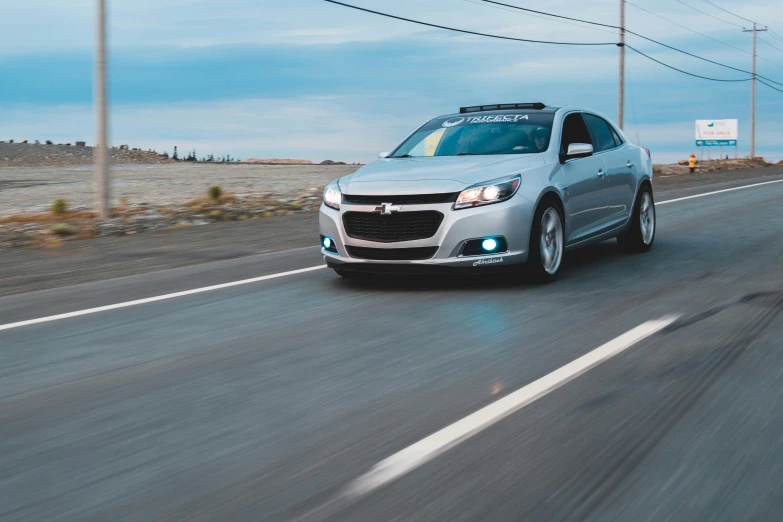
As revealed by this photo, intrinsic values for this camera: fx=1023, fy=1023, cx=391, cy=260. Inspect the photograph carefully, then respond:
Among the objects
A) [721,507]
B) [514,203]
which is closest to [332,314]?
[514,203]

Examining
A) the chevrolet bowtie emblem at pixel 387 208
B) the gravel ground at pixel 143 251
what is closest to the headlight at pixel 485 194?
the chevrolet bowtie emblem at pixel 387 208

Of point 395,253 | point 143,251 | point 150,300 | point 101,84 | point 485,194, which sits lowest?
point 150,300

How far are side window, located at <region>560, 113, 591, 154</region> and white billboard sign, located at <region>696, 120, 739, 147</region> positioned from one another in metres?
77.3

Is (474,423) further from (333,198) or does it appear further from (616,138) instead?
(616,138)

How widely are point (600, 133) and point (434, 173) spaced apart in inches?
116

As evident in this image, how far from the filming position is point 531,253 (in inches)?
344

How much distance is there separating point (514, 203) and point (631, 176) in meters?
3.15

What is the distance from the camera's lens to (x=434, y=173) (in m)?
8.84

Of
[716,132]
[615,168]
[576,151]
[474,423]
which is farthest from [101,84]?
[716,132]

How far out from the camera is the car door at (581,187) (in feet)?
31.4

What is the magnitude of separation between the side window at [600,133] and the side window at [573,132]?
0.57 ft

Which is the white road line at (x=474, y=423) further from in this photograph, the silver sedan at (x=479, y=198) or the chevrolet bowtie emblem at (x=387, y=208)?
the chevrolet bowtie emblem at (x=387, y=208)

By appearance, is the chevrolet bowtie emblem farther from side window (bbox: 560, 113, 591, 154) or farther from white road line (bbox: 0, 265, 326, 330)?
side window (bbox: 560, 113, 591, 154)

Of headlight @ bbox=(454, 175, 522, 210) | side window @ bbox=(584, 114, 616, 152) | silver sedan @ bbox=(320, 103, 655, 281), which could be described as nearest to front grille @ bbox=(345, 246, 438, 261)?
silver sedan @ bbox=(320, 103, 655, 281)
